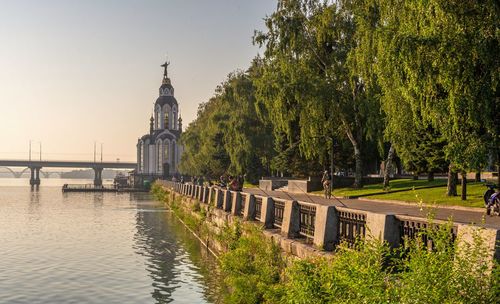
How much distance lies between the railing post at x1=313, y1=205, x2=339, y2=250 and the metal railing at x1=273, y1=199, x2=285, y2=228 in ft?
14.4

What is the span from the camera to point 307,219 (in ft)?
47.9

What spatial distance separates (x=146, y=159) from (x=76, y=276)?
12823cm

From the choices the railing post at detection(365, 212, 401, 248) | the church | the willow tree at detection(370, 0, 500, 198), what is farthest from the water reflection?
the church

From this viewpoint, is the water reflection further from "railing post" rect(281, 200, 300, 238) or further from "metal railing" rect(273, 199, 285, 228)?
"railing post" rect(281, 200, 300, 238)

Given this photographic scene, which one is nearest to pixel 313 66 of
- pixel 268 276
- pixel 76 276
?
pixel 76 276

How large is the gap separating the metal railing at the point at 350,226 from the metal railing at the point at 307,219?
142cm

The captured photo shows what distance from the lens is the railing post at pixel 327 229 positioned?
40.7ft

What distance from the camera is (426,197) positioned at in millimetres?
29234

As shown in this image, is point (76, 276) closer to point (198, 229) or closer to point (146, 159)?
point (198, 229)

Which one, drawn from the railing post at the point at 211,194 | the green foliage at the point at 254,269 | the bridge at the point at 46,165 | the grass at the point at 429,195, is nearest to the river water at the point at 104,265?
the green foliage at the point at 254,269

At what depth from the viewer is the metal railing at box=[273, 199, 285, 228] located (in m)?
17.2

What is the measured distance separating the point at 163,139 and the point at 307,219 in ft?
430

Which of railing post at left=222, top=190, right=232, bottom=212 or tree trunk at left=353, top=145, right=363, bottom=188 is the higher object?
tree trunk at left=353, top=145, right=363, bottom=188

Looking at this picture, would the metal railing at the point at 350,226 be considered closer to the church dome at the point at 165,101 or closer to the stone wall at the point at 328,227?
the stone wall at the point at 328,227
